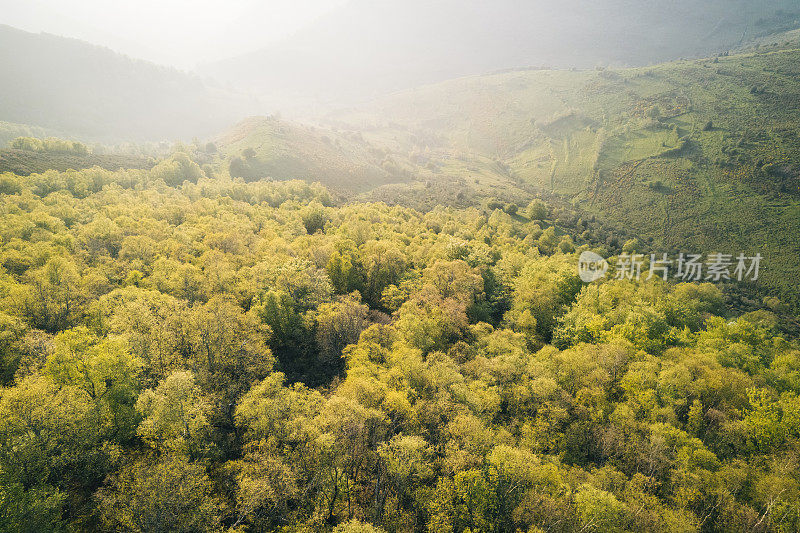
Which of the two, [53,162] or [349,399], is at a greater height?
[53,162]

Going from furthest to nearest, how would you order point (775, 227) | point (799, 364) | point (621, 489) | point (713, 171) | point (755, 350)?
1. point (713, 171)
2. point (775, 227)
3. point (755, 350)
4. point (799, 364)
5. point (621, 489)

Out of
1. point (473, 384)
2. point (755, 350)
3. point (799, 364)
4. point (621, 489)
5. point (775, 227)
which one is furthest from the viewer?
point (775, 227)

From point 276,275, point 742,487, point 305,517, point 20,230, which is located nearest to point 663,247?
point 742,487

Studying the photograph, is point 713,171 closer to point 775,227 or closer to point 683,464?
point 775,227

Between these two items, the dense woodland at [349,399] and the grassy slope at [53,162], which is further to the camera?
the grassy slope at [53,162]

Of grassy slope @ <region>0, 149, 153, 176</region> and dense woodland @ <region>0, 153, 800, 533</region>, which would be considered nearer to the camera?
dense woodland @ <region>0, 153, 800, 533</region>

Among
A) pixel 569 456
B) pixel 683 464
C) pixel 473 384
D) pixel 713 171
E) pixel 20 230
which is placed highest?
pixel 713 171

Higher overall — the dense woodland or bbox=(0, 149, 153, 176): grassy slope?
bbox=(0, 149, 153, 176): grassy slope

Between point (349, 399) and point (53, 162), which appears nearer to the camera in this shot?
point (349, 399)
